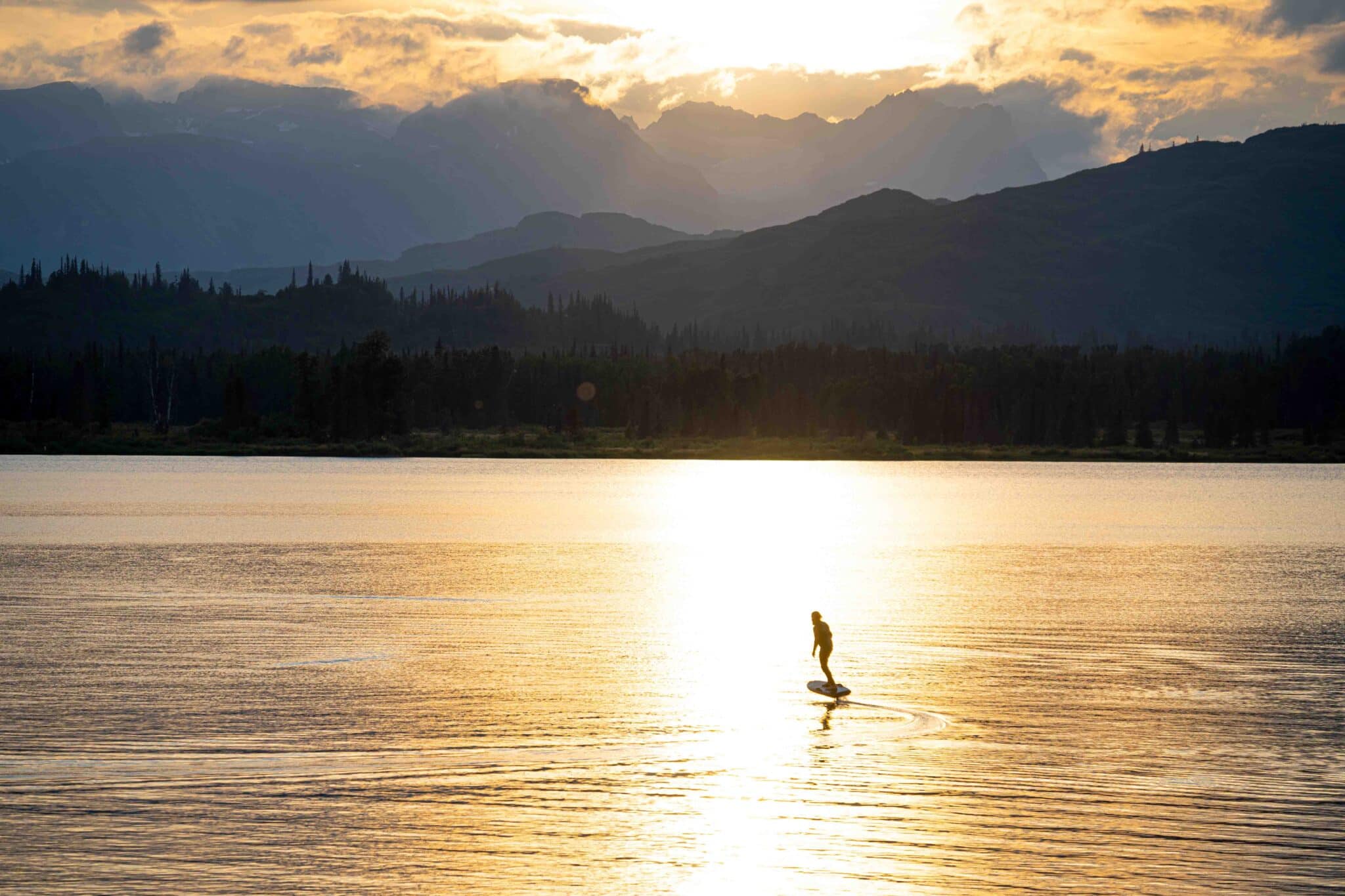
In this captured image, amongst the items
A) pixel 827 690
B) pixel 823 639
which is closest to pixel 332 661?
pixel 823 639

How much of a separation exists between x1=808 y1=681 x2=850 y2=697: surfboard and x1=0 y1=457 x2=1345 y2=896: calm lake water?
0.53 m

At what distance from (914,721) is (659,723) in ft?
21.5

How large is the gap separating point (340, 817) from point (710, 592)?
38.4m

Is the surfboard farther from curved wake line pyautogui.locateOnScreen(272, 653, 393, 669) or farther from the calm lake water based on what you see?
curved wake line pyautogui.locateOnScreen(272, 653, 393, 669)

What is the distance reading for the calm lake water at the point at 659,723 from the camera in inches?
914

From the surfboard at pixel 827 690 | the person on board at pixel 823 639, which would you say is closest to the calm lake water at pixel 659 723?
the surfboard at pixel 827 690

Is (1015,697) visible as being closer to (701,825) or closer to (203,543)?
(701,825)

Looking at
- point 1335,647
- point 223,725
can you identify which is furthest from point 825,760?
point 1335,647

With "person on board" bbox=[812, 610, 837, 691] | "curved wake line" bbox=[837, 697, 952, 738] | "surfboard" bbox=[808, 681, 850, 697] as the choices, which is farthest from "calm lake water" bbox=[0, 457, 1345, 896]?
"person on board" bbox=[812, 610, 837, 691]

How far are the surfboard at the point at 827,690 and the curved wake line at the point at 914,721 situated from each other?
19cm

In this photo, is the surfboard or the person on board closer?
the surfboard

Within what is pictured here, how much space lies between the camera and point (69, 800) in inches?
1025

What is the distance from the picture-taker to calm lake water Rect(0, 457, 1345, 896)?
23.2 meters

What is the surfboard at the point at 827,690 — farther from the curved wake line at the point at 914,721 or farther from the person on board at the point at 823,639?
the person on board at the point at 823,639
